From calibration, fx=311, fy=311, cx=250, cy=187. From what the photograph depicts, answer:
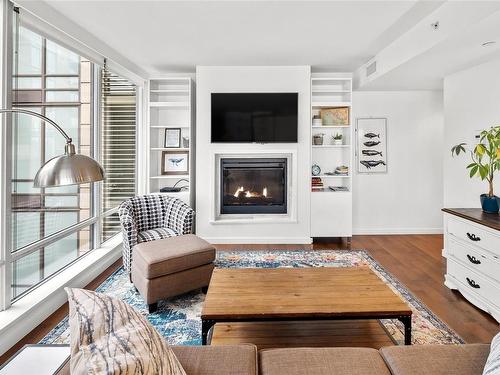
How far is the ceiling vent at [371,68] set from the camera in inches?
159

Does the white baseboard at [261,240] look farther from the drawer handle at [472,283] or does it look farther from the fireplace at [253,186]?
the drawer handle at [472,283]

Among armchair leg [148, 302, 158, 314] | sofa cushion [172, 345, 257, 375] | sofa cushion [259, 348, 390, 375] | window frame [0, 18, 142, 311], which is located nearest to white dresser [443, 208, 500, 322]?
sofa cushion [259, 348, 390, 375]

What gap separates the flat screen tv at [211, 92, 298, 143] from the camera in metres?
4.33

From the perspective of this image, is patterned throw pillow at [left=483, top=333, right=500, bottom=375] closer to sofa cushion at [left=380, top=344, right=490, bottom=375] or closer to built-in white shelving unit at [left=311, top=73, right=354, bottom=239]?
sofa cushion at [left=380, top=344, right=490, bottom=375]

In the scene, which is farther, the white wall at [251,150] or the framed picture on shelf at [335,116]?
the framed picture on shelf at [335,116]

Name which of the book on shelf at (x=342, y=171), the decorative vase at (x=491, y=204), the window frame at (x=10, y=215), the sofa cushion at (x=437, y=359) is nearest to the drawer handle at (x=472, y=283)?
the decorative vase at (x=491, y=204)

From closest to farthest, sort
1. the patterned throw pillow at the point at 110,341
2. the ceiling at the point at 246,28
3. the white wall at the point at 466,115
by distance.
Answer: the patterned throw pillow at the point at 110,341 → the ceiling at the point at 246,28 → the white wall at the point at 466,115

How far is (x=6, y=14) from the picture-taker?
217cm

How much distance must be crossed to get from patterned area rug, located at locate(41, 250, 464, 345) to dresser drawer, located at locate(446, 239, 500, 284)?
1.77 feet

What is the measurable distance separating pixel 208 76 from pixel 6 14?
8.18 feet

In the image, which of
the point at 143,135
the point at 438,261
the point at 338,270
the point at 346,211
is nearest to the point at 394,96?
the point at 346,211

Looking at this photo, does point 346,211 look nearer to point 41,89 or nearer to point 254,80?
point 254,80

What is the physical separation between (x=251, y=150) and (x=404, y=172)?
2484 millimetres

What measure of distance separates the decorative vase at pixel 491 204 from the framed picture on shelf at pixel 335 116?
2.12 meters
